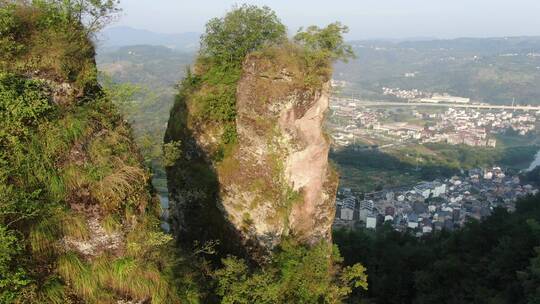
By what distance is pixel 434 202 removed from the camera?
224 feet

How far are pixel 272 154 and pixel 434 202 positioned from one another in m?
62.0

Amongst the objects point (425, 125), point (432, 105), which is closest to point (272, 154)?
point (425, 125)

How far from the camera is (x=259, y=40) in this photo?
1420 cm

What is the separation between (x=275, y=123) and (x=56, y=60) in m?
6.51

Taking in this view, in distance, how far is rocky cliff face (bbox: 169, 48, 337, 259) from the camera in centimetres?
1210

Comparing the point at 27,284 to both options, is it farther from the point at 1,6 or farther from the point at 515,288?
the point at 515,288

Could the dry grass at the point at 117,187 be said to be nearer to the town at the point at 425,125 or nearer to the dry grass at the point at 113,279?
the dry grass at the point at 113,279

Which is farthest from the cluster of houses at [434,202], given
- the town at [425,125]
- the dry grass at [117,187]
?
the dry grass at [117,187]

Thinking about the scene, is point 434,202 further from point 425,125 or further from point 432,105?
point 432,105

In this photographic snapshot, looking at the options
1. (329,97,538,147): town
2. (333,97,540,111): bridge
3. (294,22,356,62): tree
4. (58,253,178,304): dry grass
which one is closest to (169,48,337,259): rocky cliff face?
(294,22,356,62): tree

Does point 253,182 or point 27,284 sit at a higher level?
point 27,284

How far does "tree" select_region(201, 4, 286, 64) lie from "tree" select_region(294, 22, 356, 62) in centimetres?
124

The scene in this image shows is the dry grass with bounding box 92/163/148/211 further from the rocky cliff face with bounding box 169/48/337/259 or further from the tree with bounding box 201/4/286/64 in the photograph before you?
the tree with bounding box 201/4/286/64

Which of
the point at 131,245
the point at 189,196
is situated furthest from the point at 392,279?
the point at 131,245
